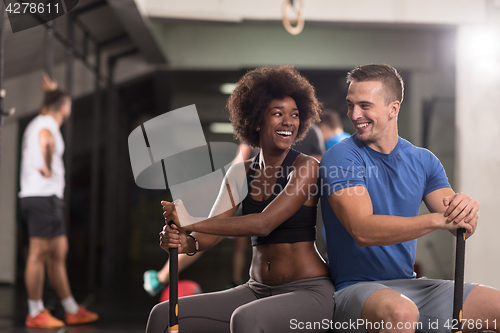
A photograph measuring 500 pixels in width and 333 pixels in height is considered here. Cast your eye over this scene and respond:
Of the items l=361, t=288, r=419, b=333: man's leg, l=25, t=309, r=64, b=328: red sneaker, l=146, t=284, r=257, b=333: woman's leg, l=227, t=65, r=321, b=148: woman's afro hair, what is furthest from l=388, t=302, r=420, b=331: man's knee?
l=25, t=309, r=64, b=328: red sneaker

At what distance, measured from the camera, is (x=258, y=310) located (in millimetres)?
1438

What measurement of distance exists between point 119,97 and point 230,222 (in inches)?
196

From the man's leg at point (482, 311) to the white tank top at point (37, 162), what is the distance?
2879 millimetres

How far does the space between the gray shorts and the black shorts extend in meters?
2.49

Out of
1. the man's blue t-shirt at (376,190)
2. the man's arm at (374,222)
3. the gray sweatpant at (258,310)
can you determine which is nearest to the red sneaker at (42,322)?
the gray sweatpant at (258,310)

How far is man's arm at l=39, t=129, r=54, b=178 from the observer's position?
3297 millimetres

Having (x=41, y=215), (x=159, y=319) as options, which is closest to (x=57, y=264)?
(x=41, y=215)

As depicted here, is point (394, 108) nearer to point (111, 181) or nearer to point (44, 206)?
point (44, 206)

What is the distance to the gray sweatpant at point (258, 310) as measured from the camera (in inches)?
56.4

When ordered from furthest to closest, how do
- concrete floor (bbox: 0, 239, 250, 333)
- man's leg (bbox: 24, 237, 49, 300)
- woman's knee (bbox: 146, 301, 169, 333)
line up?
1. concrete floor (bbox: 0, 239, 250, 333)
2. man's leg (bbox: 24, 237, 49, 300)
3. woman's knee (bbox: 146, 301, 169, 333)

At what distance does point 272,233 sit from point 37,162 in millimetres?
2291

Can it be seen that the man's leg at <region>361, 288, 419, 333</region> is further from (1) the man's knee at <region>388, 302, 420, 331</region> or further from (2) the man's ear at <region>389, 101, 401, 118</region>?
(2) the man's ear at <region>389, 101, 401, 118</region>

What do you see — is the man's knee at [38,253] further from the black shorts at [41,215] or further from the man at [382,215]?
the man at [382,215]

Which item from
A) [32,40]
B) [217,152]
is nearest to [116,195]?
[32,40]
